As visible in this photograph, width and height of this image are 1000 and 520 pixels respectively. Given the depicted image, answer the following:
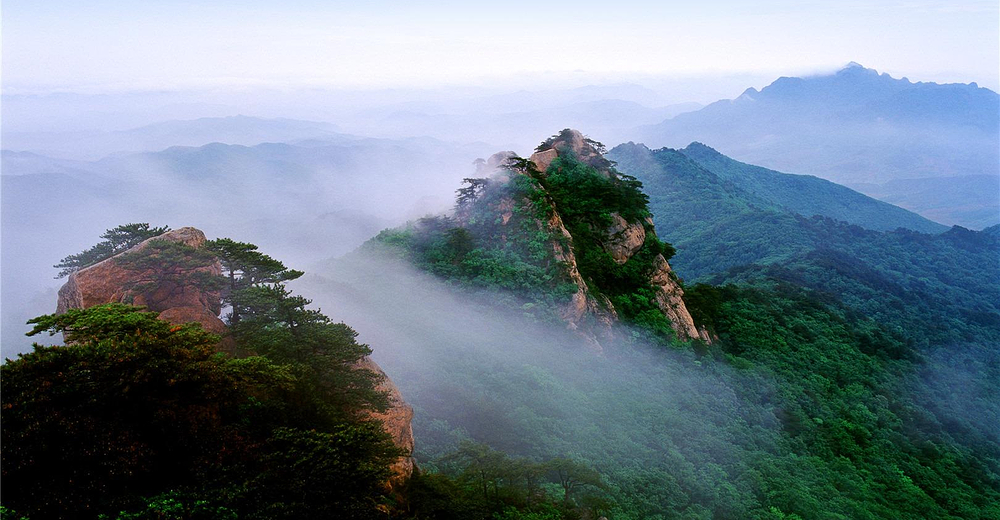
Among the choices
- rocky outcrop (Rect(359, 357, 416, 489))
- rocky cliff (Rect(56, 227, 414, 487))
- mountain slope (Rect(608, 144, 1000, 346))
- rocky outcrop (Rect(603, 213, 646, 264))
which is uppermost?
rocky cliff (Rect(56, 227, 414, 487))

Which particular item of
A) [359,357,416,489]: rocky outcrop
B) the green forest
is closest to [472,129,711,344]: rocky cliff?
the green forest

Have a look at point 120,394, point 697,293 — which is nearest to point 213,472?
point 120,394

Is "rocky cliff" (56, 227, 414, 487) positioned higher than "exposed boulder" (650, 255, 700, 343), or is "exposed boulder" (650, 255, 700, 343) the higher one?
"rocky cliff" (56, 227, 414, 487)

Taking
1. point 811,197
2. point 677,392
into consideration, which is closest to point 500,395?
point 677,392

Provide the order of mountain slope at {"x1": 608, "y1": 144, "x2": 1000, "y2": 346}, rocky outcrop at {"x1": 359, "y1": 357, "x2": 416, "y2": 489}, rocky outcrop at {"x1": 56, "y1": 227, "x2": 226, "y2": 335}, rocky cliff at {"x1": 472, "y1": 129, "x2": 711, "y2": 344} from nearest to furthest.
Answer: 1. rocky outcrop at {"x1": 359, "y1": 357, "x2": 416, "y2": 489}
2. rocky outcrop at {"x1": 56, "y1": 227, "x2": 226, "y2": 335}
3. rocky cliff at {"x1": 472, "y1": 129, "x2": 711, "y2": 344}
4. mountain slope at {"x1": 608, "y1": 144, "x2": 1000, "y2": 346}

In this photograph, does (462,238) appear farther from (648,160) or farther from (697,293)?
(648,160)

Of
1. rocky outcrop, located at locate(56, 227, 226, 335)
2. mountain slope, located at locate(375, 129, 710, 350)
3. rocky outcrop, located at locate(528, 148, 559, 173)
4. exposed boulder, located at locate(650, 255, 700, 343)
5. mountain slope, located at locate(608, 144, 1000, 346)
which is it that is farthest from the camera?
mountain slope, located at locate(608, 144, 1000, 346)

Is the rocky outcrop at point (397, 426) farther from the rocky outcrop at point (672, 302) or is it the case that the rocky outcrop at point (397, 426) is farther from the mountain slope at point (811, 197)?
the mountain slope at point (811, 197)

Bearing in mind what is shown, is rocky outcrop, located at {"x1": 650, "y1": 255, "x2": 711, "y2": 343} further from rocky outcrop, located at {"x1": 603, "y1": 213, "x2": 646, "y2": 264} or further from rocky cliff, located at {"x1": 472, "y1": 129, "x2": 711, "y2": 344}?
rocky outcrop, located at {"x1": 603, "y1": 213, "x2": 646, "y2": 264}
